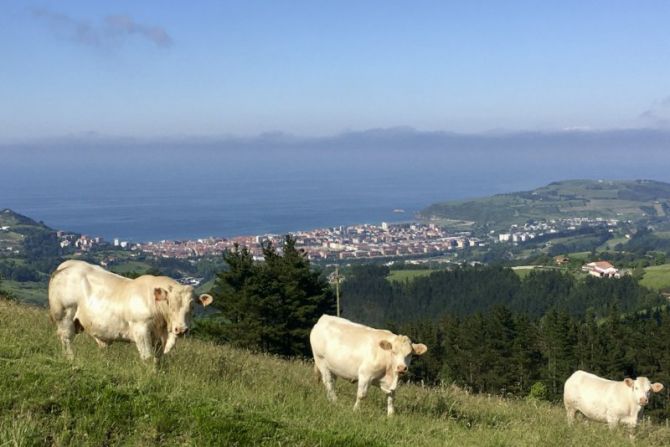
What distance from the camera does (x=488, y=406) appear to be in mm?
12156

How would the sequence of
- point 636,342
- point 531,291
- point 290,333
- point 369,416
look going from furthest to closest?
point 531,291 → point 636,342 → point 290,333 → point 369,416

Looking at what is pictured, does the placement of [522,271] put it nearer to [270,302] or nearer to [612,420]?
[270,302]

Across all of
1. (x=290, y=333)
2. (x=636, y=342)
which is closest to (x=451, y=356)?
(x=636, y=342)

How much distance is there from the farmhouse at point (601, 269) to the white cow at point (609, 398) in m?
114

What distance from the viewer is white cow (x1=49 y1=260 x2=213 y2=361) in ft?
27.8

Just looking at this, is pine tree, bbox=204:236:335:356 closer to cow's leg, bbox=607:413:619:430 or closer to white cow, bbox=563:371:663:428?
white cow, bbox=563:371:663:428

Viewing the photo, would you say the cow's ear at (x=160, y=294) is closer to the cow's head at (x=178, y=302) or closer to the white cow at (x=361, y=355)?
the cow's head at (x=178, y=302)

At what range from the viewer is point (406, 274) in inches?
5374

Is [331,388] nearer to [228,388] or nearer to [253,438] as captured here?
[228,388]

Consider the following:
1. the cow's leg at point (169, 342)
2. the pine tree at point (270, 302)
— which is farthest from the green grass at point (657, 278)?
the cow's leg at point (169, 342)

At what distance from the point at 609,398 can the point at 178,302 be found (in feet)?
27.7

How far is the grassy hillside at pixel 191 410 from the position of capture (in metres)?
5.61

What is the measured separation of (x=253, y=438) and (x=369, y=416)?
8.53 ft

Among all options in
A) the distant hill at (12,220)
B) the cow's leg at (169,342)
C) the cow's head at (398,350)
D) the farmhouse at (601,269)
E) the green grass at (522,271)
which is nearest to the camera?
the cow's leg at (169,342)
